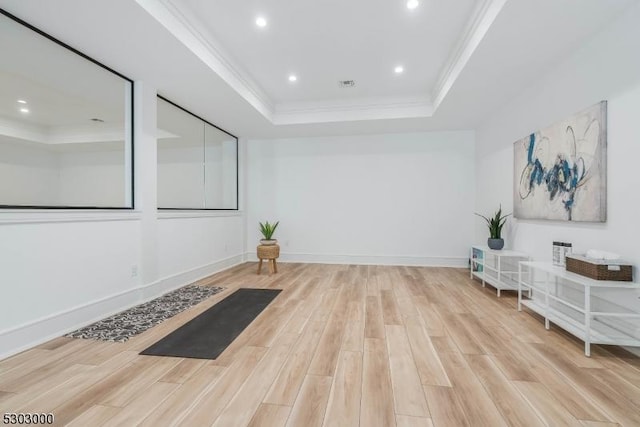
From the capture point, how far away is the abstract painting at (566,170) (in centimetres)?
236

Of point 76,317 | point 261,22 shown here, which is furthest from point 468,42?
point 76,317

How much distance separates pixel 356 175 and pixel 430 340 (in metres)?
3.81

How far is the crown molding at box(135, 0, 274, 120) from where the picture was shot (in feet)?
7.48

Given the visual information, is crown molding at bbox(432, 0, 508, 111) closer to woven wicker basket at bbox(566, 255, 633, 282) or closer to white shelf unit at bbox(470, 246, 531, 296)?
woven wicker basket at bbox(566, 255, 633, 282)

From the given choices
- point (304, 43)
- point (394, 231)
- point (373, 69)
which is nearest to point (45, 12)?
point (304, 43)

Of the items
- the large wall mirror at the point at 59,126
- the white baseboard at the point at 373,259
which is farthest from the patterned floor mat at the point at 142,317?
the white baseboard at the point at 373,259

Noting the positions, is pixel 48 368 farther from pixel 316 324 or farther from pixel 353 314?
pixel 353 314

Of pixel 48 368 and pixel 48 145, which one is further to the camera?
pixel 48 145

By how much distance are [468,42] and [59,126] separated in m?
3.97

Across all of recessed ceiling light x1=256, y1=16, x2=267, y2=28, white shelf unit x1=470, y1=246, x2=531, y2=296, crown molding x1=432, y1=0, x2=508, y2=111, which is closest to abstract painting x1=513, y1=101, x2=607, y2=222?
white shelf unit x1=470, y1=246, x2=531, y2=296

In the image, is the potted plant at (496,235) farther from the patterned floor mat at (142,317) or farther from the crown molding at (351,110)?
the patterned floor mat at (142,317)

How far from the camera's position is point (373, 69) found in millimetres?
3676

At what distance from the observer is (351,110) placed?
474 cm

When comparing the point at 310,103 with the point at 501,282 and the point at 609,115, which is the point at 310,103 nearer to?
the point at 609,115
